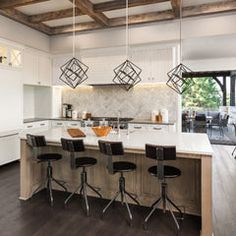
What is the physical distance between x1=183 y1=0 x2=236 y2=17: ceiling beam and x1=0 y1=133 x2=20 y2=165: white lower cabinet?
439cm

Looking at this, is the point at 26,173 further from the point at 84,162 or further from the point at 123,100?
the point at 123,100

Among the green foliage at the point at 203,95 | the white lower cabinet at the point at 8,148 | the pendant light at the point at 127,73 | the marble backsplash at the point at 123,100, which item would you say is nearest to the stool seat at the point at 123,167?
the pendant light at the point at 127,73

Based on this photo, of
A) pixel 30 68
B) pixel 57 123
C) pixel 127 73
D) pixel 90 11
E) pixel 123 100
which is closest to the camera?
pixel 90 11

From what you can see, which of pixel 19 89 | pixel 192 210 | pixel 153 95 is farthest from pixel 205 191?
pixel 19 89

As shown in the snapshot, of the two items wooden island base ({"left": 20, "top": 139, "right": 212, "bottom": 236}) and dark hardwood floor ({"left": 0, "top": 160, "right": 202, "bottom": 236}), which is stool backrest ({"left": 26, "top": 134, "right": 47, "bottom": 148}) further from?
dark hardwood floor ({"left": 0, "top": 160, "right": 202, "bottom": 236})

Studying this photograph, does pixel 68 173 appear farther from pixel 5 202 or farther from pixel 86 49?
pixel 86 49

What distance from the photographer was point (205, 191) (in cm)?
232

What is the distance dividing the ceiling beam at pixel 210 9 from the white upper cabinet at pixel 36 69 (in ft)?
11.6

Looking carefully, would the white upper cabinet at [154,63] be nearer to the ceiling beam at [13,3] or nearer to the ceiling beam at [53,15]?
the ceiling beam at [53,15]

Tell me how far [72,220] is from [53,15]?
400cm

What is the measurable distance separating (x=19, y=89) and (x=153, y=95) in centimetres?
306

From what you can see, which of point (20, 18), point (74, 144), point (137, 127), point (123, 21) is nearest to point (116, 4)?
point (123, 21)

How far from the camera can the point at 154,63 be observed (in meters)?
5.18

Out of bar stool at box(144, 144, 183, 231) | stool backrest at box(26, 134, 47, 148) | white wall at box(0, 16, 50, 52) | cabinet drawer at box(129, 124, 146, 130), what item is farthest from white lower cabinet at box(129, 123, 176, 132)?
white wall at box(0, 16, 50, 52)
